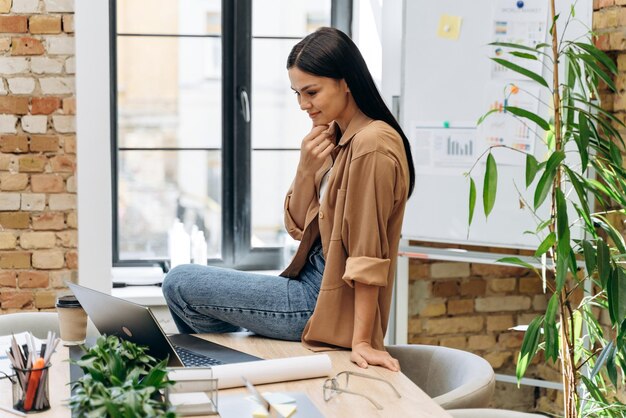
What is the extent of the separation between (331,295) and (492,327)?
164cm

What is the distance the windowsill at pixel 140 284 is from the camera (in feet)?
11.5

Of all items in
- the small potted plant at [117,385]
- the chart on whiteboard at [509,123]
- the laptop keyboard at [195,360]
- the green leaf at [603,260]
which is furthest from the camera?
the chart on whiteboard at [509,123]

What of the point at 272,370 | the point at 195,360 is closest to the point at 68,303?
the point at 195,360

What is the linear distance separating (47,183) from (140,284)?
0.55 meters

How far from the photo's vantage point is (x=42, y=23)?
329 centimetres

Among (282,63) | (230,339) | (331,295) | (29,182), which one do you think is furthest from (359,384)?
A: (282,63)

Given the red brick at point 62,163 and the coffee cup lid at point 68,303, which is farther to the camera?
the red brick at point 62,163

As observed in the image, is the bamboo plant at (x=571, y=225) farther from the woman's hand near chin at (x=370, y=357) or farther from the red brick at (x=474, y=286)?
the red brick at (x=474, y=286)

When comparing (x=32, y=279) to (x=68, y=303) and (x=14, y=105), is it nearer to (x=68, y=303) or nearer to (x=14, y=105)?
(x=14, y=105)

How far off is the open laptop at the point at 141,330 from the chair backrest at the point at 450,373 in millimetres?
455

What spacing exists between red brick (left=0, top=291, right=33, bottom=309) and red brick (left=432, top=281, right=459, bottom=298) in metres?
1.56

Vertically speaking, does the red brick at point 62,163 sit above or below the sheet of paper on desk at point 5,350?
above

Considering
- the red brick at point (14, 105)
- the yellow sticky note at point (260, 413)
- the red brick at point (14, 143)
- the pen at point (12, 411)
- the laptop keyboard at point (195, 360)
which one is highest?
the red brick at point (14, 105)

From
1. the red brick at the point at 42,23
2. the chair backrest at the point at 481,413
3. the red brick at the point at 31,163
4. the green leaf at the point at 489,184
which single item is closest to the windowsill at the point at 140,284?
the red brick at the point at 31,163
